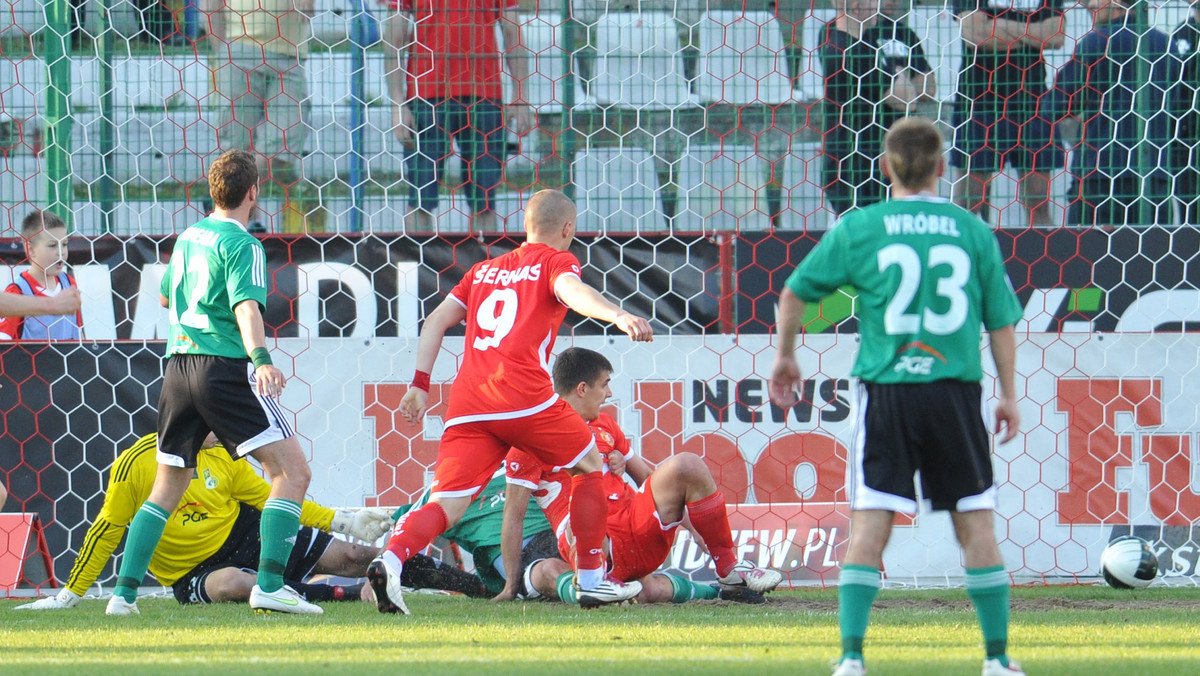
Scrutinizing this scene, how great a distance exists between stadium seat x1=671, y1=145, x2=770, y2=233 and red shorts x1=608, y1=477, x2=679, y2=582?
2131 mm

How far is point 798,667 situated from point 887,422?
654 millimetres

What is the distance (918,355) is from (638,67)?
4.00 m

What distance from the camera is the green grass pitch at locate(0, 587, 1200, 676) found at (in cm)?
347

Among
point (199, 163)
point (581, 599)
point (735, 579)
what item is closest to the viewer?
point (581, 599)

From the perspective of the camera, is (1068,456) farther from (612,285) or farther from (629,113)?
(629,113)

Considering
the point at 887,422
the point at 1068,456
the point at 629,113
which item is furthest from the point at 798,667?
the point at 629,113

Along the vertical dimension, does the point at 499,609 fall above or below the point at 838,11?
below

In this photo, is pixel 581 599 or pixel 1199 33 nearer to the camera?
pixel 581 599

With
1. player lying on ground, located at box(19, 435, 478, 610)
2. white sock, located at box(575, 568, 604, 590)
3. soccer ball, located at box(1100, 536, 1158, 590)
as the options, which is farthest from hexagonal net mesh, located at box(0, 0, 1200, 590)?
white sock, located at box(575, 568, 604, 590)

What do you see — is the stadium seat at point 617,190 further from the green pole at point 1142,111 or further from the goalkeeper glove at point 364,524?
the green pole at point 1142,111

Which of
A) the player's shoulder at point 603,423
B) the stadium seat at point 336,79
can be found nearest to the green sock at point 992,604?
the player's shoulder at point 603,423

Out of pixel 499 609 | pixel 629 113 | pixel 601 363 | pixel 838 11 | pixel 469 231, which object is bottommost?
pixel 499 609

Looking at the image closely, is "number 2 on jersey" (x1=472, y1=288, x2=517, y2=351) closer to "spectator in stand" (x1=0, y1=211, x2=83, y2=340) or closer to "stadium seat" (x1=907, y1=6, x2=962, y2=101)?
"spectator in stand" (x1=0, y1=211, x2=83, y2=340)

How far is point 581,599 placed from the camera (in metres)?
5.01
